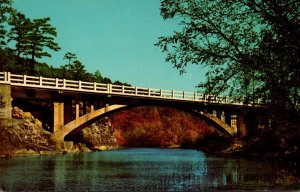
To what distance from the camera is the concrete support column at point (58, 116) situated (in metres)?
47.4

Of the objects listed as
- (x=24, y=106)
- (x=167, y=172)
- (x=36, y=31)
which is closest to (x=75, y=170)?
(x=167, y=172)

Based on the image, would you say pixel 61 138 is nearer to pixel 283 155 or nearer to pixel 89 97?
pixel 89 97

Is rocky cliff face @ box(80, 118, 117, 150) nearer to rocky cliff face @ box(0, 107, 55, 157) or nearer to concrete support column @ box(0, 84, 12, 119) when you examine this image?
rocky cliff face @ box(0, 107, 55, 157)

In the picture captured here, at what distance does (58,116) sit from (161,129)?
3345cm

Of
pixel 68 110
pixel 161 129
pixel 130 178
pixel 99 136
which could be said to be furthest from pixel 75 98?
pixel 161 129

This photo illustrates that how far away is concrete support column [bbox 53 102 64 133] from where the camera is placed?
47375 millimetres

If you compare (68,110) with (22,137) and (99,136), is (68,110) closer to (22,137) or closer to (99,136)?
(22,137)

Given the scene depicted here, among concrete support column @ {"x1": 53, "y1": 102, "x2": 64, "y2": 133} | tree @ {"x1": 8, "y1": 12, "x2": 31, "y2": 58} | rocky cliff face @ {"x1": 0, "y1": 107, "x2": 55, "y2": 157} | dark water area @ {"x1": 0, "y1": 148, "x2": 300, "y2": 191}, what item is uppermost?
tree @ {"x1": 8, "y1": 12, "x2": 31, "y2": 58}

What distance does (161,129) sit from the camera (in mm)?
79438

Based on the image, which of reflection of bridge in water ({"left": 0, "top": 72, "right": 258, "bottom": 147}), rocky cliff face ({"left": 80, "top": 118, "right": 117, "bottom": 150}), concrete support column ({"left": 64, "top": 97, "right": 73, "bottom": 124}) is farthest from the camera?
rocky cliff face ({"left": 80, "top": 118, "right": 117, "bottom": 150})

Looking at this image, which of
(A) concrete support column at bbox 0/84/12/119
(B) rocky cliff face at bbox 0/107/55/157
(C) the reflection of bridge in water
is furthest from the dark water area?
(C) the reflection of bridge in water

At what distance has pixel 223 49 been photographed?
51.2 ft

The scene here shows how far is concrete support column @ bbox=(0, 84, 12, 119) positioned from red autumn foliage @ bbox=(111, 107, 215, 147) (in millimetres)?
33354

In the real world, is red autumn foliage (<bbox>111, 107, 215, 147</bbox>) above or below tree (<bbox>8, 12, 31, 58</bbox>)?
below
